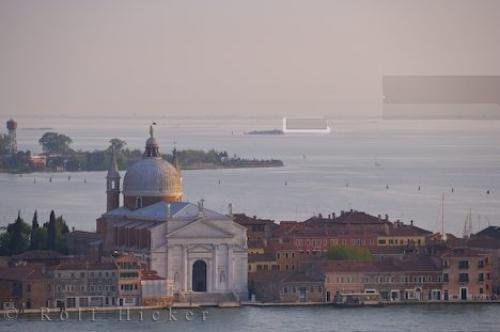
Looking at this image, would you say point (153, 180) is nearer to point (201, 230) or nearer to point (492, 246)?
point (201, 230)

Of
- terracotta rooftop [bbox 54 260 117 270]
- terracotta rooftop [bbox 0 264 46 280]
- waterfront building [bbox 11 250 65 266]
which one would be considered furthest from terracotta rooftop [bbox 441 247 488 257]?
terracotta rooftop [bbox 0 264 46 280]

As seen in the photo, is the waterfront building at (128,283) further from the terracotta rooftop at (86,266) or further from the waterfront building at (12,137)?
the waterfront building at (12,137)

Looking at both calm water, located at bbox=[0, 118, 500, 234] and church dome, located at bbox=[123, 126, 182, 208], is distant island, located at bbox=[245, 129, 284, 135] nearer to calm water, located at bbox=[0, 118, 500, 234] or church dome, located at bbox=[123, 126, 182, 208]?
calm water, located at bbox=[0, 118, 500, 234]

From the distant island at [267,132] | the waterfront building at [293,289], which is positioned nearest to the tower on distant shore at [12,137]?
the distant island at [267,132]

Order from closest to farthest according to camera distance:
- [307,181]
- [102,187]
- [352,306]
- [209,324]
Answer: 1. [209,324]
2. [352,306]
3. [102,187]
4. [307,181]

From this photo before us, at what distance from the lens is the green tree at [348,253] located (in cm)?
4394

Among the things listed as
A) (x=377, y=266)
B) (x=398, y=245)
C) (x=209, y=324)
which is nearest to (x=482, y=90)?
(x=398, y=245)

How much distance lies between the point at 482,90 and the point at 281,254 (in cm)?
2072

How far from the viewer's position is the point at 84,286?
41031 millimetres

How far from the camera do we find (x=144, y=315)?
4009cm

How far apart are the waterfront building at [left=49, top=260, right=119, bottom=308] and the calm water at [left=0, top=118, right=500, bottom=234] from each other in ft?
46.7

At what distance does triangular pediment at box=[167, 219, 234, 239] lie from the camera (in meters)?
43.0

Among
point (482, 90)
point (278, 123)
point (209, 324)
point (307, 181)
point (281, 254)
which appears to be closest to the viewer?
point (209, 324)

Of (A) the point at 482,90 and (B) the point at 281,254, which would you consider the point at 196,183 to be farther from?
(B) the point at 281,254
